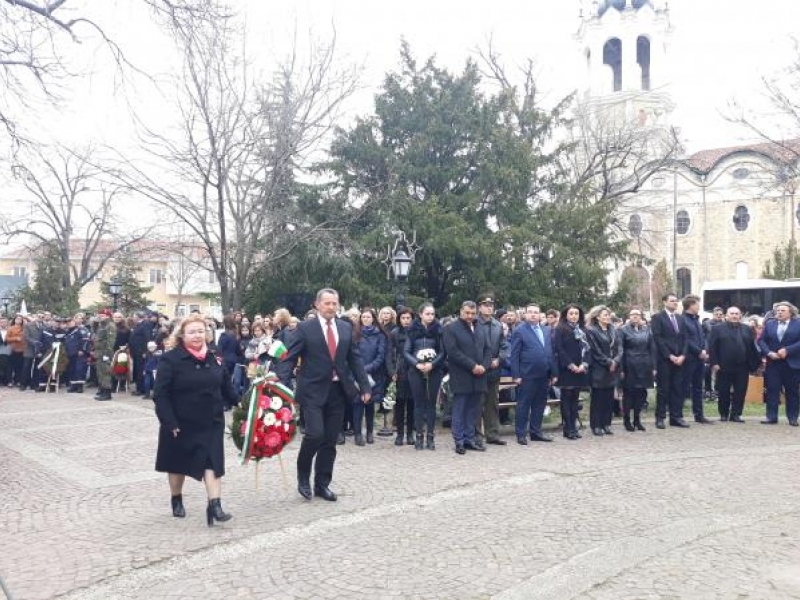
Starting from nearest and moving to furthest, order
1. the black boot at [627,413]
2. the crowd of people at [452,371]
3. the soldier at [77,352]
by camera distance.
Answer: the crowd of people at [452,371], the black boot at [627,413], the soldier at [77,352]

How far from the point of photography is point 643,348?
1101cm

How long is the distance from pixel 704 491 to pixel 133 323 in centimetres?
1337

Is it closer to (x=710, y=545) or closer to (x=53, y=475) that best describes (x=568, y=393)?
(x=710, y=545)

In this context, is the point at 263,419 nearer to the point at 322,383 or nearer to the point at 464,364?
the point at 322,383

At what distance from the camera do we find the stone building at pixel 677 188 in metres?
56.3

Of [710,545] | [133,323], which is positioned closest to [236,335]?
[133,323]

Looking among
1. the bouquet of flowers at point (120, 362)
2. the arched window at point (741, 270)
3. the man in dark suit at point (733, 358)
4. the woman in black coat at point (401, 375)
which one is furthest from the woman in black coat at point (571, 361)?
the arched window at point (741, 270)

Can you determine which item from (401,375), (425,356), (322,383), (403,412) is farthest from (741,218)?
(322,383)

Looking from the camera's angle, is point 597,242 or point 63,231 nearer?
point 597,242

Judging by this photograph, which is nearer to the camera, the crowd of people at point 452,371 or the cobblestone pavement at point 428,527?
the cobblestone pavement at point 428,527

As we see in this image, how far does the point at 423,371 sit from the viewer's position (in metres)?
9.58

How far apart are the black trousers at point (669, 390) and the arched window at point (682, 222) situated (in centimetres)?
5213

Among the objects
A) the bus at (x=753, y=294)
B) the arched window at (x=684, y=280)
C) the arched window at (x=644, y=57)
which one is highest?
the arched window at (x=644, y=57)

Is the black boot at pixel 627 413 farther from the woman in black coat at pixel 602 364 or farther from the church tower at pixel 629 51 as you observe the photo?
the church tower at pixel 629 51
